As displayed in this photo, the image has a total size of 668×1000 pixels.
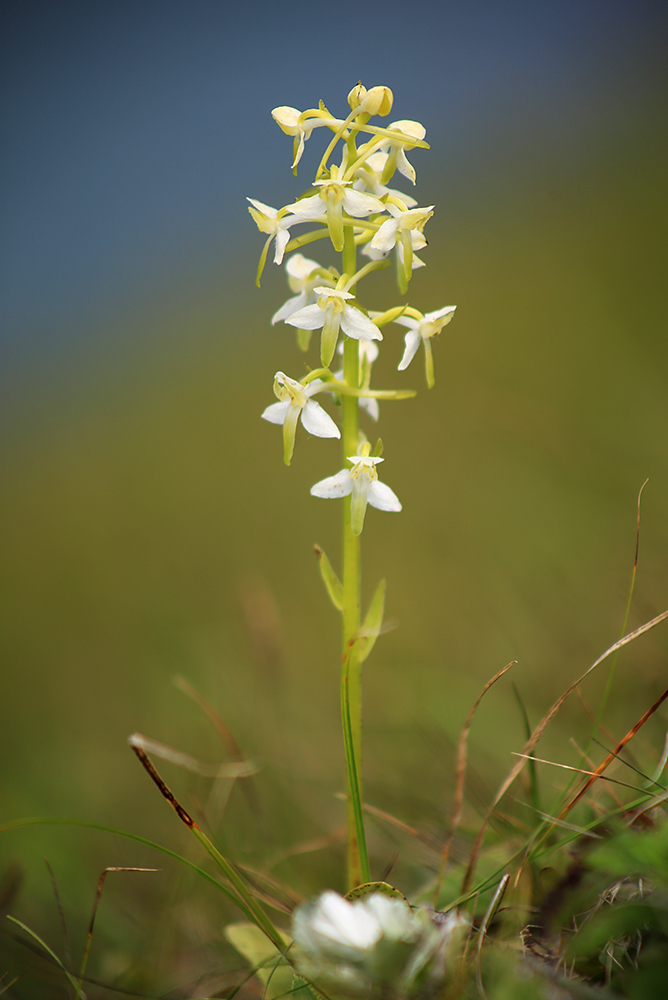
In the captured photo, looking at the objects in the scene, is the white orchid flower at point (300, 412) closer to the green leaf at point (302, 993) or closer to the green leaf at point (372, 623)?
the green leaf at point (372, 623)

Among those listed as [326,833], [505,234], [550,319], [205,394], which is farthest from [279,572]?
[505,234]

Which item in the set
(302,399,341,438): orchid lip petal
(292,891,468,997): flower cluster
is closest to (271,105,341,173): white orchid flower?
(302,399,341,438): orchid lip petal

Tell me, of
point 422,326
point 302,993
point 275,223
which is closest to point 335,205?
point 275,223

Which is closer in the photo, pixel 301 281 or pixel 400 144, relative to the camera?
pixel 400 144

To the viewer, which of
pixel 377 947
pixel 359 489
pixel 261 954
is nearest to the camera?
pixel 377 947

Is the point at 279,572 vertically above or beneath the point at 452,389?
beneath

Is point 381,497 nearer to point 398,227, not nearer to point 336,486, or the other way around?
point 336,486

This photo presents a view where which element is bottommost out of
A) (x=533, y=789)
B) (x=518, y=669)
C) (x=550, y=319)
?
(x=518, y=669)

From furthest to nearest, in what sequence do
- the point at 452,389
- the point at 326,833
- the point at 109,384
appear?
1. the point at 109,384
2. the point at 452,389
3. the point at 326,833

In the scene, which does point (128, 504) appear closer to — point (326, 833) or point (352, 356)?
point (326, 833)
